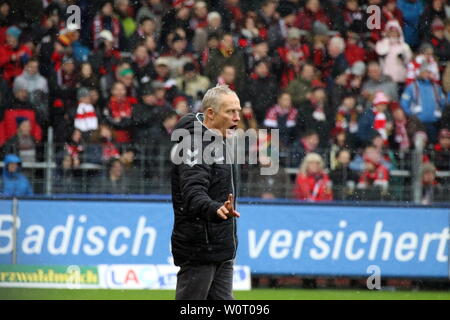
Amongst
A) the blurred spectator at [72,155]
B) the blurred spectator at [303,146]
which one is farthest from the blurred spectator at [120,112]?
the blurred spectator at [303,146]

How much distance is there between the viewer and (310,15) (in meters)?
15.5

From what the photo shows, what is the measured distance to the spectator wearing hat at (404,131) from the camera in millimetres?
14508

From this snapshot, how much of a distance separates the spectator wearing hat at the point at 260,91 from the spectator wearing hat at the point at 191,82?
602mm

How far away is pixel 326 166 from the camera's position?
1341 cm

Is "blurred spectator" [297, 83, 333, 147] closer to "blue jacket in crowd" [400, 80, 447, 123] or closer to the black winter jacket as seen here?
"blue jacket in crowd" [400, 80, 447, 123]

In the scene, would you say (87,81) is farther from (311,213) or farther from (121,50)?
(311,213)

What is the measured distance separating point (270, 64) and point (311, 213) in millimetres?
2543

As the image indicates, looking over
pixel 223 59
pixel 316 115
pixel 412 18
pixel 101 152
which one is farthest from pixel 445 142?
pixel 101 152

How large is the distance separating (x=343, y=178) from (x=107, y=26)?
403 centimetres

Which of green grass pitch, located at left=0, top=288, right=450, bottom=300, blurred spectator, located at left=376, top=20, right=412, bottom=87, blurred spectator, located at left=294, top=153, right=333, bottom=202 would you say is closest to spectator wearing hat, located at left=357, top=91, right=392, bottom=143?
blurred spectator, located at left=376, top=20, right=412, bottom=87

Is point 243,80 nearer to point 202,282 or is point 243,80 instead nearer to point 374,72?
point 374,72

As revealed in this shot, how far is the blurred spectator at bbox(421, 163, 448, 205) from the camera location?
13383 millimetres

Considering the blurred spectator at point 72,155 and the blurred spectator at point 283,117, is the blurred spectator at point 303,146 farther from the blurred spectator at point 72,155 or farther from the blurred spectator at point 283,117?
the blurred spectator at point 72,155
